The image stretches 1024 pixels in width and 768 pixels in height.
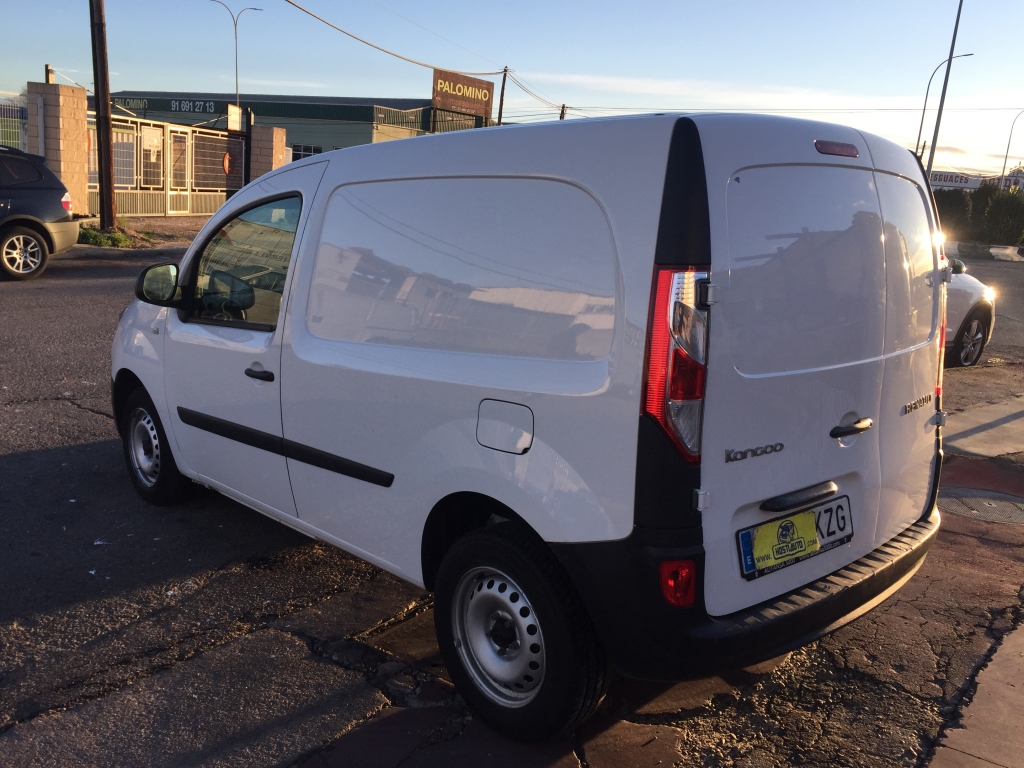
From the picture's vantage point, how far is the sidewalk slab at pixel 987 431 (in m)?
6.71

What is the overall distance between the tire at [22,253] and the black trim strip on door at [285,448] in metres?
9.51

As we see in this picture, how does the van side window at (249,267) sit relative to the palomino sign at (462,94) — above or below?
below

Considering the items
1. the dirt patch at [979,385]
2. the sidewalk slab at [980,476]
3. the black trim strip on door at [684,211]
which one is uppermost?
the black trim strip on door at [684,211]

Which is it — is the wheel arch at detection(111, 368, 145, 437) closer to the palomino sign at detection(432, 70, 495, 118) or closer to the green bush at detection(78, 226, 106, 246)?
the green bush at detection(78, 226, 106, 246)

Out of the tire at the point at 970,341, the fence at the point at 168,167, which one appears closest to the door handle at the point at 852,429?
the tire at the point at 970,341

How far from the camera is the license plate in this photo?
266cm

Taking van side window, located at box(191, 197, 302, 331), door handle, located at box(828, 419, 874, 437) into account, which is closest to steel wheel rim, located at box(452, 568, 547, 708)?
door handle, located at box(828, 419, 874, 437)

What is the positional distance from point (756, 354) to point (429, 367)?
1.09 meters

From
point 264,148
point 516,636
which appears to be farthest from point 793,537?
point 264,148

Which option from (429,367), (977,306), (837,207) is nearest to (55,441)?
(429,367)

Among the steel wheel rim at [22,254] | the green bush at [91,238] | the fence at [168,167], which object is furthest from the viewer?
the fence at [168,167]

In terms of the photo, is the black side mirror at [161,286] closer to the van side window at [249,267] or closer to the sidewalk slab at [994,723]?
the van side window at [249,267]

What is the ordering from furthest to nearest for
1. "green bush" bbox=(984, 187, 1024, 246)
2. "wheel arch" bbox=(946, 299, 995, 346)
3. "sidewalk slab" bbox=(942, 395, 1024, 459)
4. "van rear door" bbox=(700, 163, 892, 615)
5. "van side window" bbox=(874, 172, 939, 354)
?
1. "green bush" bbox=(984, 187, 1024, 246)
2. "wheel arch" bbox=(946, 299, 995, 346)
3. "sidewalk slab" bbox=(942, 395, 1024, 459)
4. "van side window" bbox=(874, 172, 939, 354)
5. "van rear door" bbox=(700, 163, 892, 615)

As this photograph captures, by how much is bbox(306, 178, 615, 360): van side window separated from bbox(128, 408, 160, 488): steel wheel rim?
1.77 meters
